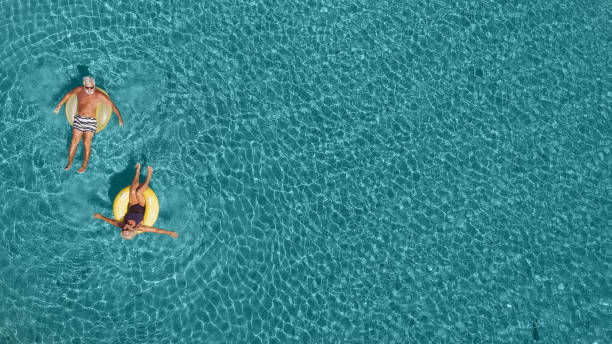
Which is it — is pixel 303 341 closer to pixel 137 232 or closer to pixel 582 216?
pixel 137 232

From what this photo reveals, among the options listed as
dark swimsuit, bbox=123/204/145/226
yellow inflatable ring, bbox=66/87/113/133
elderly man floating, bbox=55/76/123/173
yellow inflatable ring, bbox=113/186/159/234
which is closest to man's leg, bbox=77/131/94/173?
elderly man floating, bbox=55/76/123/173

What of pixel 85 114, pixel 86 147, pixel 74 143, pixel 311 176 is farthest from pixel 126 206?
pixel 311 176

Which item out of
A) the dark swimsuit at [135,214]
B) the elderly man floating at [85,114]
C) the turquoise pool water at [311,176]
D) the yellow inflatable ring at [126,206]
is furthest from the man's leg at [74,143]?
the dark swimsuit at [135,214]

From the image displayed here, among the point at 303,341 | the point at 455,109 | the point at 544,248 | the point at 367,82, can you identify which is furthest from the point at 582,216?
the point at 303,341

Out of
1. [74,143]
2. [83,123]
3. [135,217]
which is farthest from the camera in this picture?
[74,143]

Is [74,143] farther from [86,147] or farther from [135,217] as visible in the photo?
[135,217]

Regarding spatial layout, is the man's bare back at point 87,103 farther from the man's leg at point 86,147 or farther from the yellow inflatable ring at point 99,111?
the man's leg at point 86,147

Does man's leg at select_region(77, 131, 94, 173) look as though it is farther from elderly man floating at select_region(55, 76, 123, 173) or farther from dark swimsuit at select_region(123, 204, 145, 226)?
dark swimsuit at select_region(123, 204, 145, 226)
